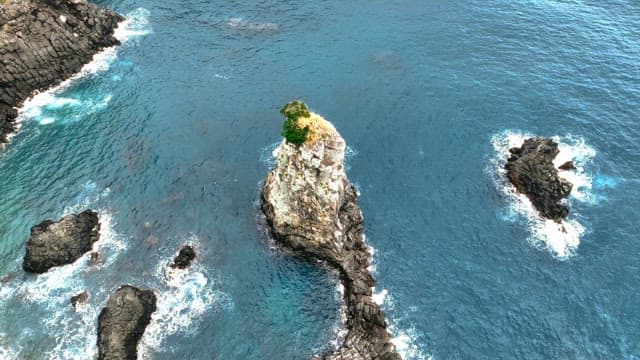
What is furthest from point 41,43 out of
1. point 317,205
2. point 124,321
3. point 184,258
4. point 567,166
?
point 567,166

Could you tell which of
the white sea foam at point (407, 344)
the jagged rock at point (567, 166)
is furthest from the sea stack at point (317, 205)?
the jagged rock at point (567, 166)

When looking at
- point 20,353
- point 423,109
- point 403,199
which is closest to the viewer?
point 20,353

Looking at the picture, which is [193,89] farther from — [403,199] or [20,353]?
[20,353]

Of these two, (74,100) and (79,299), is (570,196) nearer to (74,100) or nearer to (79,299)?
(79,299)

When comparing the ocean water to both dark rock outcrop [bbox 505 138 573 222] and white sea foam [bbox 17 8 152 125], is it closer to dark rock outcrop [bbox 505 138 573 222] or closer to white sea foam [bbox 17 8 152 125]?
white sea foam [bbox 17 8 152 125]

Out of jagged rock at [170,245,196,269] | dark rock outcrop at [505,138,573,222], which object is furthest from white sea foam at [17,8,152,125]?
dark rock outcrop at [505,138,573,222]

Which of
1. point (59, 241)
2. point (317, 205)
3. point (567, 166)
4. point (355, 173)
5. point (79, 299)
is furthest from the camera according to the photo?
point (567, 166)

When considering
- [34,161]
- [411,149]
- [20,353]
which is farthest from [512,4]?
[20,353]
